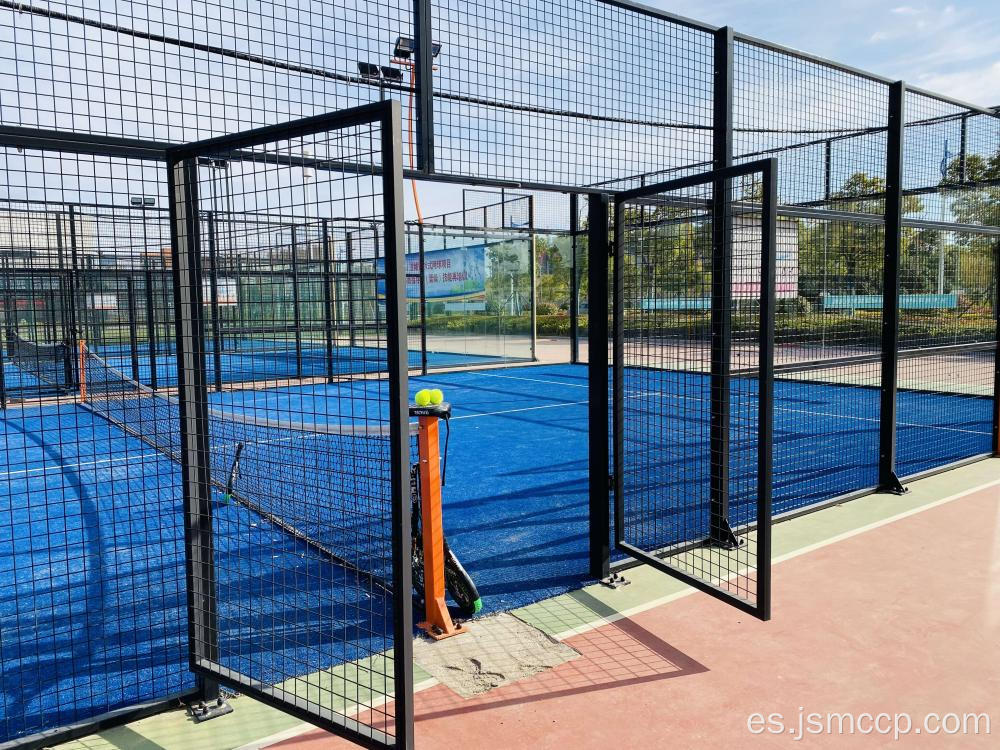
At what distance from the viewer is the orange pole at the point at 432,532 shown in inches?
142

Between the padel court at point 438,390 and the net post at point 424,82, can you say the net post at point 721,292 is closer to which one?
the padel court at point 438,390

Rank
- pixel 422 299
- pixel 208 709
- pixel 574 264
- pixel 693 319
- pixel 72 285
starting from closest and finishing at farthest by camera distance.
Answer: pixel 208 709, pixel 693 319, pixel 72 285, pixel 422 299, pixel 574 264

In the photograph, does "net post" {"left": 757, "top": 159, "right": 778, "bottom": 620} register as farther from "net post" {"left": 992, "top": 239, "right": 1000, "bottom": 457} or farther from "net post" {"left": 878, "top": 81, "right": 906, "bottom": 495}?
"net post" {"left": 992, "top": 239, "right": 1000, "bottom": 457}

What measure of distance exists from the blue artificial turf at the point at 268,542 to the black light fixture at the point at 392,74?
143 centimetres

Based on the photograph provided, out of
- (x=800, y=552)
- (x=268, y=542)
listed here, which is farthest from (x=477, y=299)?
(x=800, y=552)

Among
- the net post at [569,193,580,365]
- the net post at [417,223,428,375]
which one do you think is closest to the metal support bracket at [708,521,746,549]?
Answer: the net post at [569,193,580,365]

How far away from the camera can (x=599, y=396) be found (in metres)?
4.23

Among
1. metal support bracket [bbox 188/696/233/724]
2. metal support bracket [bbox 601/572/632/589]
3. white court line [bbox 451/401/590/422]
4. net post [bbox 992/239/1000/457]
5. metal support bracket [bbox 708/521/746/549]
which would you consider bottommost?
metal support bracket [bbox 188/696/233/724]

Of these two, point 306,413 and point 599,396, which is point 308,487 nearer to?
point 306,413

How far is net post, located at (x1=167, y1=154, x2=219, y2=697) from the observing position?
110 inches

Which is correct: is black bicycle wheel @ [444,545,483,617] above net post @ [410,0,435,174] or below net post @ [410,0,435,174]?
below

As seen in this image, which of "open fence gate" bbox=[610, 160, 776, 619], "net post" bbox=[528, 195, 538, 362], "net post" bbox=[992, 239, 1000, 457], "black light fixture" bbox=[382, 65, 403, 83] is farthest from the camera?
"net post" bbox=[528, 195, 538, 362]

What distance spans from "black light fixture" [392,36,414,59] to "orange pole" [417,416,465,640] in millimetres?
1772

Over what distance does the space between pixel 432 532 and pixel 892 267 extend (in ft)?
15.3
